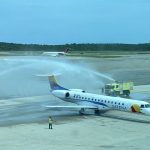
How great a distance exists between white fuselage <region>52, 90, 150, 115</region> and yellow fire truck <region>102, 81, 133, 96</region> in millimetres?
13644

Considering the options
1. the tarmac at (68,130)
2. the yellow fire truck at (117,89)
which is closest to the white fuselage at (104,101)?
the tarmac at (68,130)

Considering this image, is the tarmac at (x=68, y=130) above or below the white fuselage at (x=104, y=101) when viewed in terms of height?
below

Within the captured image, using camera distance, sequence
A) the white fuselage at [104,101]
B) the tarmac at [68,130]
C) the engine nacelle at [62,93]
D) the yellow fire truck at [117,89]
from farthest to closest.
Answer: the yellow fire truck at [117,89] → the engine nacelle at [62,93] → the white fuselage at [104,101] → the tarmac at [68,130]

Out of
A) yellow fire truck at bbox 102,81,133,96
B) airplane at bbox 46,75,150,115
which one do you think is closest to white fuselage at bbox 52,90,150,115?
airplane at bbox 46,75,150,115

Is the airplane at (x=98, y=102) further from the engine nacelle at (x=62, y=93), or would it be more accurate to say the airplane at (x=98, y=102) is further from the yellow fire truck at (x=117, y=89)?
the yellow fire truck at (x=117, y=89)

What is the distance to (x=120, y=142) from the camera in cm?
3516

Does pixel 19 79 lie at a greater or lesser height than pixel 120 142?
greater

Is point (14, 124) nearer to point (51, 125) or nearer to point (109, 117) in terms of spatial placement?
point (51, 125)

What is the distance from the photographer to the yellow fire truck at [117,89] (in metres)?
63.9

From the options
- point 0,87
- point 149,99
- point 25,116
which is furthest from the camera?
point 0,87

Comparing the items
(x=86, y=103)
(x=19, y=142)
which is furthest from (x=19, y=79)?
(x=19, y=142)

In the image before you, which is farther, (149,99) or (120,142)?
(149,99)

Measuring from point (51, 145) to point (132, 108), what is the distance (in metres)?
13.0

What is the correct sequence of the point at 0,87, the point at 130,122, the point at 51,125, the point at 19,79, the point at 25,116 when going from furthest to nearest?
the point at 19,79 < the point at 0,87 < the point at 25,116 < the point at 130,122 < the point at 51,125
